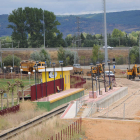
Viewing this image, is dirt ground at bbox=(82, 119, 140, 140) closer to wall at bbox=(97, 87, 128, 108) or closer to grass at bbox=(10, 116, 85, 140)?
grass at bbox=(10, 116, 85, 140)

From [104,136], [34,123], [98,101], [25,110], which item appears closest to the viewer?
[104,136]

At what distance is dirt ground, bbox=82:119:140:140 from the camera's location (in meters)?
17.5

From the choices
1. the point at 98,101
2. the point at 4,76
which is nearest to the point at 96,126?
the point at 98,101

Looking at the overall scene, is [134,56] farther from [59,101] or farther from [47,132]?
[47,132]

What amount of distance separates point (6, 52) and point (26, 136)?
9141 cm

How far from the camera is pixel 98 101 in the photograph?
25.9m

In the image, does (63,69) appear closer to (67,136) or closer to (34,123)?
(34,123)

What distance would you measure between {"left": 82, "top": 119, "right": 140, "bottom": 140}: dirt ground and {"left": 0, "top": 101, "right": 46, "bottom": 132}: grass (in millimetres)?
4384

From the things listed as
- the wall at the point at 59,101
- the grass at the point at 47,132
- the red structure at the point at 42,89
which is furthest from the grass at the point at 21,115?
the grass at the point at 47,132

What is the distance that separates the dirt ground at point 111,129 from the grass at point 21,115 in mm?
4384

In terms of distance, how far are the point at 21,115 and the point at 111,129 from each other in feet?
22.1

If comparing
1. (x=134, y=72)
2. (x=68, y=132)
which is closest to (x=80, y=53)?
(x=134, y=72)

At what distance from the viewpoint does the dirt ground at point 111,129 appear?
17.5 m

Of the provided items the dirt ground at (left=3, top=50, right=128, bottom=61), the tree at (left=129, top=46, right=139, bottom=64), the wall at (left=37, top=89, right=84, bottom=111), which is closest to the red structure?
the wall at (left=37, top=89, right=84, bottom=111)
